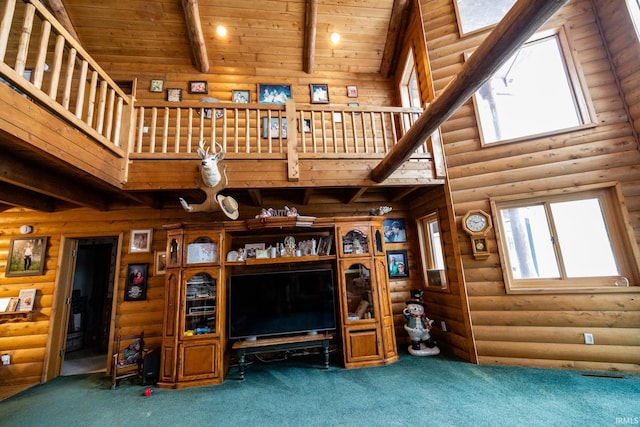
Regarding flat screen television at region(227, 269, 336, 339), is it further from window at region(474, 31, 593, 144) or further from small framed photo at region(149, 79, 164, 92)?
small framed photo at region(149, 79, 164, 92)

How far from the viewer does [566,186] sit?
349 centimetres

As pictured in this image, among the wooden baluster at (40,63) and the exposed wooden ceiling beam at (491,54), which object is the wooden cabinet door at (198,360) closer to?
the wooden baluster at (40,63)

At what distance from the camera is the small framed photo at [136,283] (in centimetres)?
422

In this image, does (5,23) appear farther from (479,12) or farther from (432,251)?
(479,12)

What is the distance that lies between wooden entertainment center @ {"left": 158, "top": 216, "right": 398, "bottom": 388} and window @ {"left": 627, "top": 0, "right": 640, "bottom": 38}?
12.7ft

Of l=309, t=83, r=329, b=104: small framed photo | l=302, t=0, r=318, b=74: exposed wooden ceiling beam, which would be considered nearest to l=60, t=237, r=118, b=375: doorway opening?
l=309, t=83, r=329, b=104: small framed photo

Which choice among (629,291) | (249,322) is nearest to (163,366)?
(249,322)

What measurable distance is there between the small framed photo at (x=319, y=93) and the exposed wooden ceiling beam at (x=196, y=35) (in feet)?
6.52

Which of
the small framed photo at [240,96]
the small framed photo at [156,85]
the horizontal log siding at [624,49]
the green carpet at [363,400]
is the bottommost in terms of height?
the green carpet at [363,400]

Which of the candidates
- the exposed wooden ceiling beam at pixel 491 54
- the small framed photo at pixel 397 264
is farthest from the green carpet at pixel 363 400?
the exposed wooden ceiling beam at pixel 491 54

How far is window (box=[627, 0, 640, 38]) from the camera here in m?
3.32

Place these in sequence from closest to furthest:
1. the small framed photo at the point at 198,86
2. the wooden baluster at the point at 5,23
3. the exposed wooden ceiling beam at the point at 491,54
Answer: the exposed wooden ceiling beam at the point at 491,54 → the wooden baluster at the point at 5,23 → the small framed photo at the point at 198,86

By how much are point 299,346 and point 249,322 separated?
77 centimetres

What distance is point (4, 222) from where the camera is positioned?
4246 millimetres
